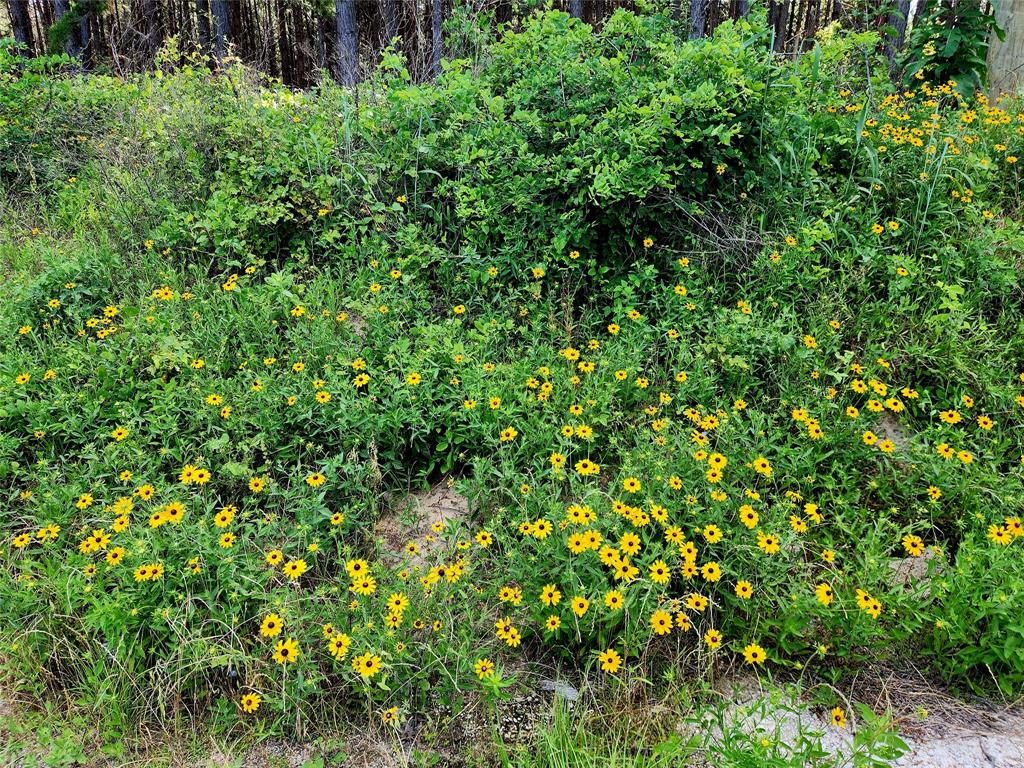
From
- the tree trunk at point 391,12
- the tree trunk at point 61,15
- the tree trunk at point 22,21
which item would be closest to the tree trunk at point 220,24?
the tree trunk at point 61,15

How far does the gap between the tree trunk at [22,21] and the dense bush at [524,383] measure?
973cm

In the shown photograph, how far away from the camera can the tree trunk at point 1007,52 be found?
5.27m

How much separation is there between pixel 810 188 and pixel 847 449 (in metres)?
1.74

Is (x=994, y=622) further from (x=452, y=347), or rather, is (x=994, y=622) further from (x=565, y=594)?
(x=452, y=347)

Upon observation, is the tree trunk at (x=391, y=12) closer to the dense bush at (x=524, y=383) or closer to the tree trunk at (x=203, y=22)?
the tree trunk at (x=203, y=22)

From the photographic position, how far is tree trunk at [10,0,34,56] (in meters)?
11.6

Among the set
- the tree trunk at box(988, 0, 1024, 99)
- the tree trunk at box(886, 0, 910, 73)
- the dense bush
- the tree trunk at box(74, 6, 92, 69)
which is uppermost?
the tree trunk at box(74, 6, 92, 69)

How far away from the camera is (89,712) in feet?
7.34

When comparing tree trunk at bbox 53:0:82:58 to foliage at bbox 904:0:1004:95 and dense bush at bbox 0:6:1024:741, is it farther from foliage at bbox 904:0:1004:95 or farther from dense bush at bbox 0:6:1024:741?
foliage at bbox 904:0:1004:95

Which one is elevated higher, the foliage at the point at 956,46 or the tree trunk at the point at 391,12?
the tree trunk at the point at 391,12

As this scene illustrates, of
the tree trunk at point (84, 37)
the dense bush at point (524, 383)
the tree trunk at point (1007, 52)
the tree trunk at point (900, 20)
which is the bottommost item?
the dense bush at point (524, 383)

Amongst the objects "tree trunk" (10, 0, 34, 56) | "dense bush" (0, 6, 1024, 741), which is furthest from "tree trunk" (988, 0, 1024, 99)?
"tree trunk" (10, 0, 34, 56)

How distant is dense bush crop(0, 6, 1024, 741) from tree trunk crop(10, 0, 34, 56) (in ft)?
31.9

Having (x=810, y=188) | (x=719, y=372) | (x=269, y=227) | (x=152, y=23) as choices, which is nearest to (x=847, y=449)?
(x=719, y=372)
